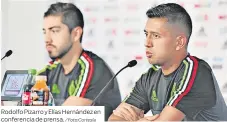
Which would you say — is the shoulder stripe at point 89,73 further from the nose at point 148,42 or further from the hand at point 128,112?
the nose at point 148,42

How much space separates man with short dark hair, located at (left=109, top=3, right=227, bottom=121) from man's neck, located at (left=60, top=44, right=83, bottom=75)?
1.27 ft

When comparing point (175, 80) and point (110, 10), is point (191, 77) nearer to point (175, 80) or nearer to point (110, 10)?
point (175, 80)

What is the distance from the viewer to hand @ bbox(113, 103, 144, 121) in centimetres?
264

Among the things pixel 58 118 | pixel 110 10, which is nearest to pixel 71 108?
Answer: pixel 58 118

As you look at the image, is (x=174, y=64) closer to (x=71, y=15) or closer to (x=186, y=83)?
(x=186, y=83)

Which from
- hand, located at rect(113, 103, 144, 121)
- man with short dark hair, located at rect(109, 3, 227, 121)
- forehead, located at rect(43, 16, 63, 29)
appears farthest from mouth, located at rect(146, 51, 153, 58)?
forehead, located at rect(43, 16, 63, 29)

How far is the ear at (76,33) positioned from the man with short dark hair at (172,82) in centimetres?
40

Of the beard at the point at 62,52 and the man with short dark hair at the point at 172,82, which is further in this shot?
the beard at the point at 62,52

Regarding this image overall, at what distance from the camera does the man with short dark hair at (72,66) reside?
268 centimetres

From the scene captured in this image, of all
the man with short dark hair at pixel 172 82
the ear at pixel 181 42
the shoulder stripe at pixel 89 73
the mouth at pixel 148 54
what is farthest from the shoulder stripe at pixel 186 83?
the shoulder stripe at pixel 89 73

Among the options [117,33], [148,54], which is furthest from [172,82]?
[117,33]

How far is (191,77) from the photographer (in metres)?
2.56

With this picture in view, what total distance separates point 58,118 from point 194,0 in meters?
1.08

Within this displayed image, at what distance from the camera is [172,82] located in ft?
8.49
